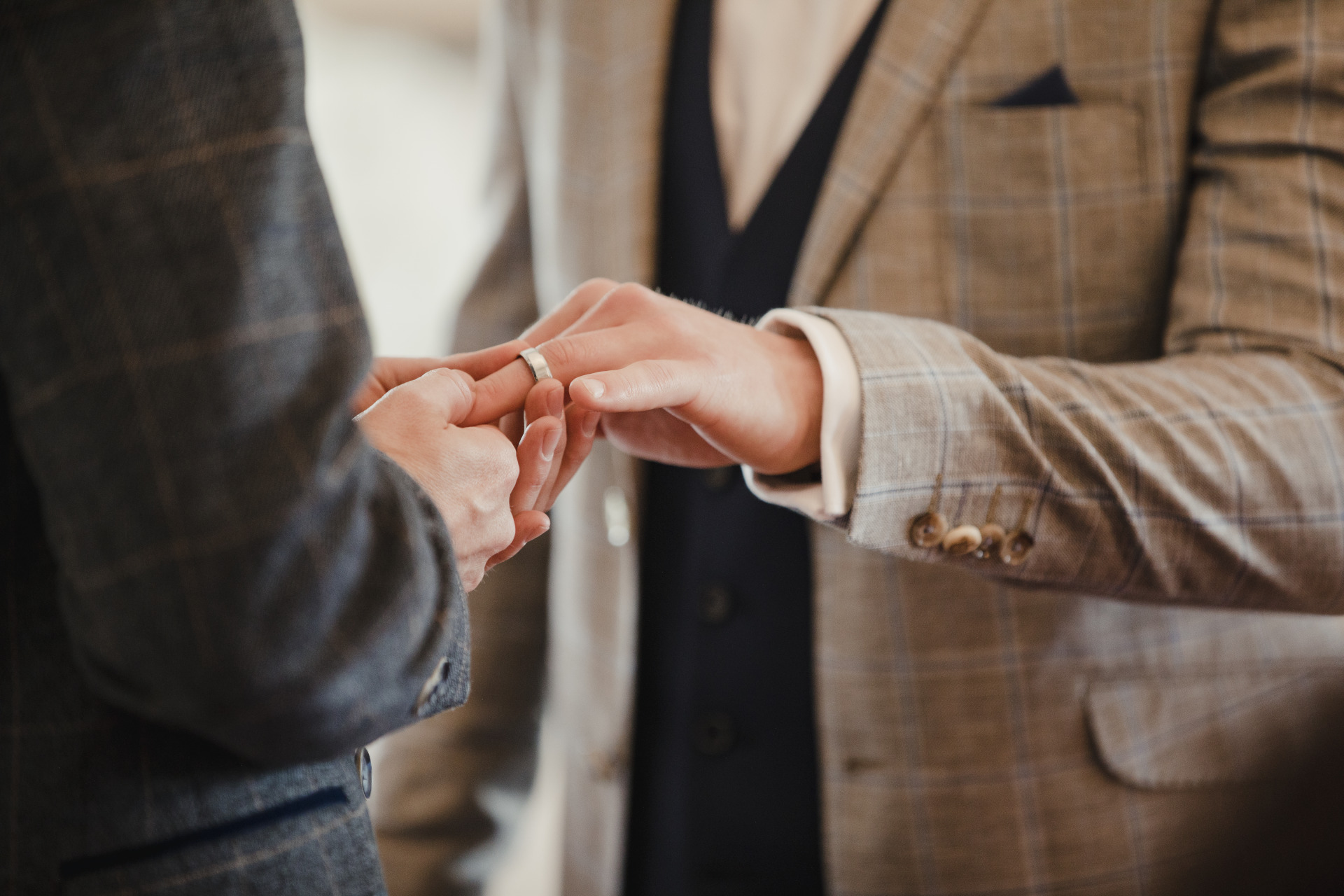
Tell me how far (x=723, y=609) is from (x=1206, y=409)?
1.34ft

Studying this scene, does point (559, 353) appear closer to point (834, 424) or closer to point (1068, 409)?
point (834, 424)

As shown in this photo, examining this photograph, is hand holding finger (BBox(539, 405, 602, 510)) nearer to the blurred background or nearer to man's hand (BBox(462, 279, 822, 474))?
man's hand (BBox(462, 279, 822, 474))

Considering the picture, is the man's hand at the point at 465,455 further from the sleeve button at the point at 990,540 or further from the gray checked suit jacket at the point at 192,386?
the sleeve button at the point at 990,540

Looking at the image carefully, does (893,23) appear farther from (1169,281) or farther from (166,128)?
(166,128)

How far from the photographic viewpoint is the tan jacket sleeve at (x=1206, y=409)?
0.55 meters

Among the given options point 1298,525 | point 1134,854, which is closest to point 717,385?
point 1298,525

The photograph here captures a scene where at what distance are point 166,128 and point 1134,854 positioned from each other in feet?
2.72

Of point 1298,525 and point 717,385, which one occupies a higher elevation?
point 717,385

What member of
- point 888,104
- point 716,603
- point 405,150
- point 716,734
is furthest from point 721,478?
point 405,150

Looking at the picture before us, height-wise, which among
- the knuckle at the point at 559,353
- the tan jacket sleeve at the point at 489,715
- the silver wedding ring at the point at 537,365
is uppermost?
the knuckle at the point at 559,353

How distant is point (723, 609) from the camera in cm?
78

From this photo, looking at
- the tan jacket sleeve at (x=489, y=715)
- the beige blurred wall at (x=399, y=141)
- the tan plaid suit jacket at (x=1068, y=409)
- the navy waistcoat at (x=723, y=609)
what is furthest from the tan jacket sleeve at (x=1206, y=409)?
the beige blurred wall at (x=399, y=141)

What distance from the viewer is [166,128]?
0.30 meters

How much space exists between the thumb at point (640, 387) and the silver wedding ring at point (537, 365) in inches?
1.1
